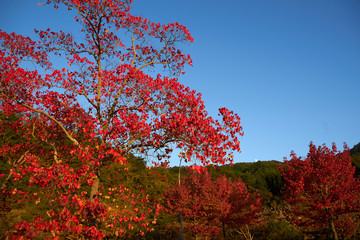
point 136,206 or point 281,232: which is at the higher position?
point 136,206

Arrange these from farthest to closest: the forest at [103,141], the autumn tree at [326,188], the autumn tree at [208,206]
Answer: the autumn tree at [208,206] < the autumn tree at [326,188] < the forest at [103,141]

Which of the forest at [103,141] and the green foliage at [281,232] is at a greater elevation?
the forest at [103,141]

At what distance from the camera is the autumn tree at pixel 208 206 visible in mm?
16578

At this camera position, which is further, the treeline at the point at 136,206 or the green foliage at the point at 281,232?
the green foliage at the point at 281,232

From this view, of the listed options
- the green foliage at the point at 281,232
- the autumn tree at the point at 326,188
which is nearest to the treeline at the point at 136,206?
the green foliage at the point at 281,232

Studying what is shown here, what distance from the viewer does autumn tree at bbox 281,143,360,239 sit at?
11.8m

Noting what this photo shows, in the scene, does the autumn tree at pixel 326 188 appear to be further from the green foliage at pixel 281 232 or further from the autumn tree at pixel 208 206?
the autumn tree at pixel 208 206

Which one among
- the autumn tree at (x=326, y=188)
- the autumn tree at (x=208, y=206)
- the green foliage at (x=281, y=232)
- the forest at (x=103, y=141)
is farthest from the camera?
the autumn tree at (x=208, y=206)

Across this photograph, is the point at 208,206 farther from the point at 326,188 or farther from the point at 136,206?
the point at 136,206

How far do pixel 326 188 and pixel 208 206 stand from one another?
897 cm

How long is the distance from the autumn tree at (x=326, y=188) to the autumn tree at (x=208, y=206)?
213 inches

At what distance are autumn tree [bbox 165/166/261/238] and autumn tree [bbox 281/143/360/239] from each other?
5414 mm

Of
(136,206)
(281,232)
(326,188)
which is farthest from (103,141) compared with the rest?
(281,232)

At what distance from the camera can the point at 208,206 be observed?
18062mm
